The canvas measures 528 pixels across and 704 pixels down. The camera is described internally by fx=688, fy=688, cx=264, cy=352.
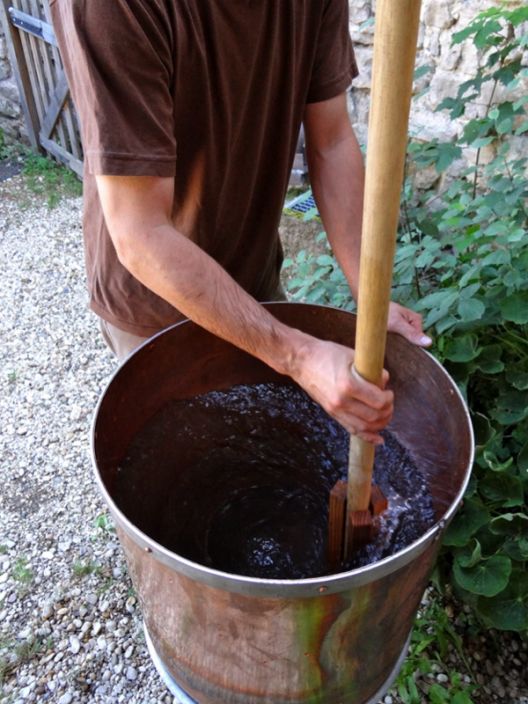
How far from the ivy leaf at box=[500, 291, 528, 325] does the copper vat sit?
53 centimetres

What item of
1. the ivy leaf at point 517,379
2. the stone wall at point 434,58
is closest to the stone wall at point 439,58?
the stone wall at point 434,58

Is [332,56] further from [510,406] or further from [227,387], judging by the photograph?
[510,406]

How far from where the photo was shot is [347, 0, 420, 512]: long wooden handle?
89cm

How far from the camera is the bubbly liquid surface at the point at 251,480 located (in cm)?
165

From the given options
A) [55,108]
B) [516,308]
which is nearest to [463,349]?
[516,308]

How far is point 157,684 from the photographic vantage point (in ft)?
6.78

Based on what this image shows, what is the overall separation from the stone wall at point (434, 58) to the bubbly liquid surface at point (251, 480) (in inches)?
68.6

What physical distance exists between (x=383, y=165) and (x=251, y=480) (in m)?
1.09

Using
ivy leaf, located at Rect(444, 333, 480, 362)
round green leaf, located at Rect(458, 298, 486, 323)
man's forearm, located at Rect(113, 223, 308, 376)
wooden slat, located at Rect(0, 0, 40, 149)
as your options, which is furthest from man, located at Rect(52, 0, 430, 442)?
wooden slat, located at Rect(0, 0, 40, 149)

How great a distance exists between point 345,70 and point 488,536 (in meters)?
1.35

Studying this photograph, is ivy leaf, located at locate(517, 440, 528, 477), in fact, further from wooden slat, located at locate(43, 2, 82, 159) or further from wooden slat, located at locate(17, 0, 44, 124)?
wooden slat, located at locate(17, 0, 44, 124)

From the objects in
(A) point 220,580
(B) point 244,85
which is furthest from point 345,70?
(A) point 220,580

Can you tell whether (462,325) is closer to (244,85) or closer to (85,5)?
(244,85)

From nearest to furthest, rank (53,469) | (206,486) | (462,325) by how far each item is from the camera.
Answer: (206,486)
(462,325)
(53,469)
